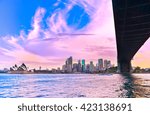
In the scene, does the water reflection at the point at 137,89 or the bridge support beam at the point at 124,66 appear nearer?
the water reflection at the point at 137,89

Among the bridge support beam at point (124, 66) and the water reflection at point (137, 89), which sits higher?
the bridge support beam at point (124, 66)

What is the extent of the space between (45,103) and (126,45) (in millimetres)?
9775

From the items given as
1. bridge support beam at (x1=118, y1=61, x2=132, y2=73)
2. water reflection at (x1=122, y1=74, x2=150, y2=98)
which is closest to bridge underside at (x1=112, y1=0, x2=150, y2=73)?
water reflection at (x1=122, y1=74, x2=150, y2=98)

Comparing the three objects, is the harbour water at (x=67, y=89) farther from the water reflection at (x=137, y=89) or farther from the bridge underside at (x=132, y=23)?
the bridge underside at (x=132, y=23)

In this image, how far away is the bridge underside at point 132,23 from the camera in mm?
8853

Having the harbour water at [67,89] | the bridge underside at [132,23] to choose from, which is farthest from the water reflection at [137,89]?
the bridge underside at [132,23]

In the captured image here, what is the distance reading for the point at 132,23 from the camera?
1181cm

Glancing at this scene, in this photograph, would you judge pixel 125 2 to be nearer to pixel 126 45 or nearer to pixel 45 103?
pixel 45 103

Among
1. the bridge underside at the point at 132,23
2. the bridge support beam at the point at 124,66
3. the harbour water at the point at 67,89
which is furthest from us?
the bridge support beam at the point at 124,66

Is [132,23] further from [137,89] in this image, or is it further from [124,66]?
[124,66]


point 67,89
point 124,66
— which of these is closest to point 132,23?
point 67,89

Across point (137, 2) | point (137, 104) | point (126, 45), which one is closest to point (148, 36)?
point (126, 45)

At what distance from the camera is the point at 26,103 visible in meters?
6.23

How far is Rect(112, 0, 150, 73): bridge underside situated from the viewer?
Result: 8.85 m
